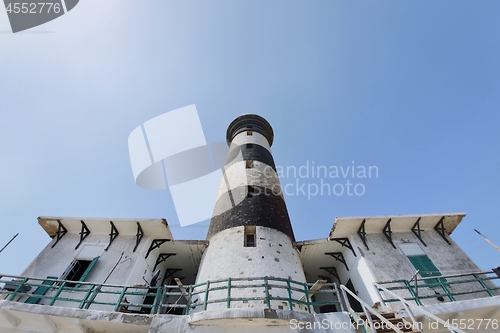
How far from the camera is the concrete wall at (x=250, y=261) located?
8062 mm

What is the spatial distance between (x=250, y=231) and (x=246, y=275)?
2435mm

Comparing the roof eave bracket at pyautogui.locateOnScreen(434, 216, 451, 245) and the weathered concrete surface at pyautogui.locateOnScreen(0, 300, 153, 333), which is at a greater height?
the roof eave bracket at pyautogui.locateOnScreen(434, 216, 451, 245)

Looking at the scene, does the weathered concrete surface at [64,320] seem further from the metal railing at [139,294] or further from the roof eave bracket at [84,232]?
the roof eave bracket at [84,232]

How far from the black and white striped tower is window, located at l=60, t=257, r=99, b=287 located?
14.3ft

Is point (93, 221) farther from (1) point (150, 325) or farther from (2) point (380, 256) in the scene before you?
(2) point (380, 256)

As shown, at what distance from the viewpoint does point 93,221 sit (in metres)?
11.5

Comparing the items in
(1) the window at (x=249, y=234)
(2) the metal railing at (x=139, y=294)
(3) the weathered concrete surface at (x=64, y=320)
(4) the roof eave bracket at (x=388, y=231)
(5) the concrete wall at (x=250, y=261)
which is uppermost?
(4) the roof eave bracket at (x=388, y=231)

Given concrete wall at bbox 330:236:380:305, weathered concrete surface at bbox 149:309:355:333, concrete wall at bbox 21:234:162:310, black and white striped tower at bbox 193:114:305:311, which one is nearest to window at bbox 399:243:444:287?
concrete wall at bbox 330:236:380:305

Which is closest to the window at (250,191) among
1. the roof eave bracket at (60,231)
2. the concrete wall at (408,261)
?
the concrete wall at (408,261)

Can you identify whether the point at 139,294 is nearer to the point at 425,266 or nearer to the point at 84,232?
the point at 84,232

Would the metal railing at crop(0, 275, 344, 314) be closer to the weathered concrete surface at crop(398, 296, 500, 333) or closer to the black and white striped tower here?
the black and white striped tower

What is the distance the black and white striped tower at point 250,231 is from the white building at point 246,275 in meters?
0.05

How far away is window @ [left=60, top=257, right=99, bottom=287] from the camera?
9.80 metres

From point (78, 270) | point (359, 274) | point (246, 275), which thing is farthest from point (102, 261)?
point (359, 274)
